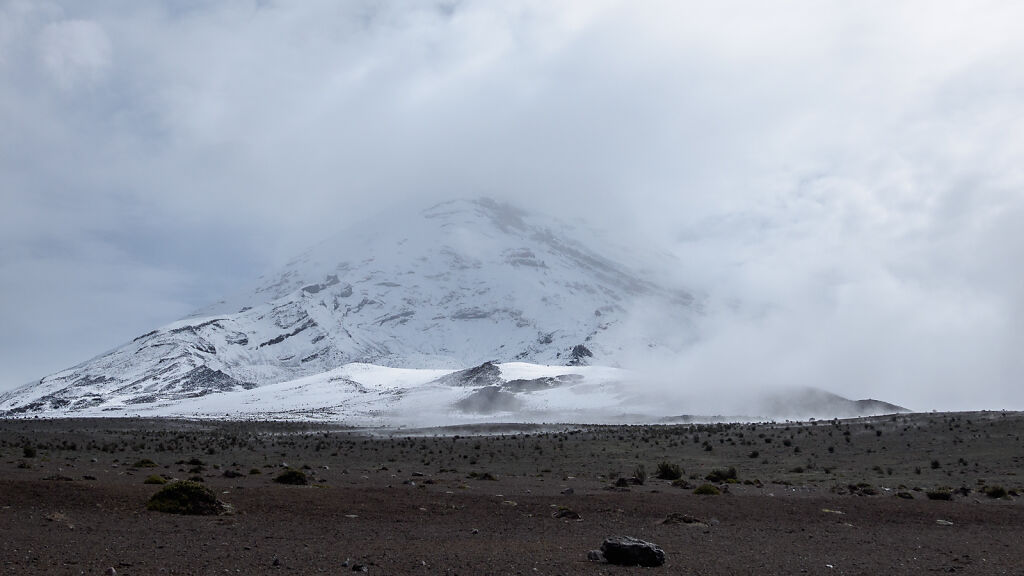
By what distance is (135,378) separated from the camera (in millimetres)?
163500

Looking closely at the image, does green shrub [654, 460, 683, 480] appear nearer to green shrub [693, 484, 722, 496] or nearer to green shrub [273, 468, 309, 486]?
green shrub [693, 484, 722, 496]

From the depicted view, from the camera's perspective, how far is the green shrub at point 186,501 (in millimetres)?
13672

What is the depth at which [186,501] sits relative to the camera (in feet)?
45.6

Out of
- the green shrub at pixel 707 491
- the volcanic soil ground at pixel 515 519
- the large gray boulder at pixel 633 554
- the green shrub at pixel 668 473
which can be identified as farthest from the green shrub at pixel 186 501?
the green shrub at pixel 668 473

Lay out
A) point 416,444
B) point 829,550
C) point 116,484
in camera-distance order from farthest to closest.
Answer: point 416,444 < point 116,484 < point 829,550

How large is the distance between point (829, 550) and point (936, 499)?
8504 millimetres

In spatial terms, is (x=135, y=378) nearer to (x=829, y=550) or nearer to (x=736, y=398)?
(x=736, y=398)

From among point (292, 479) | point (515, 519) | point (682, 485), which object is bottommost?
point (515, 519)

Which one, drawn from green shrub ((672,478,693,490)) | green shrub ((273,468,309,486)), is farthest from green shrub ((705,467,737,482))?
green shrub ((273,468,309,486))

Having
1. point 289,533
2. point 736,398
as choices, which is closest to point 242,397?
point 736,398

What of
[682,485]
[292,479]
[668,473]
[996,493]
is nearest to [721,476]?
[668,473]

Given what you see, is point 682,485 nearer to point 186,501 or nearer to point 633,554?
point 633,554

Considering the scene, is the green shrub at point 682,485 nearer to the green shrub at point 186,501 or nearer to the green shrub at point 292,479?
the green shrub at point 292,479

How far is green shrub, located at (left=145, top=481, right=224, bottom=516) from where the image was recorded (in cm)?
1367
